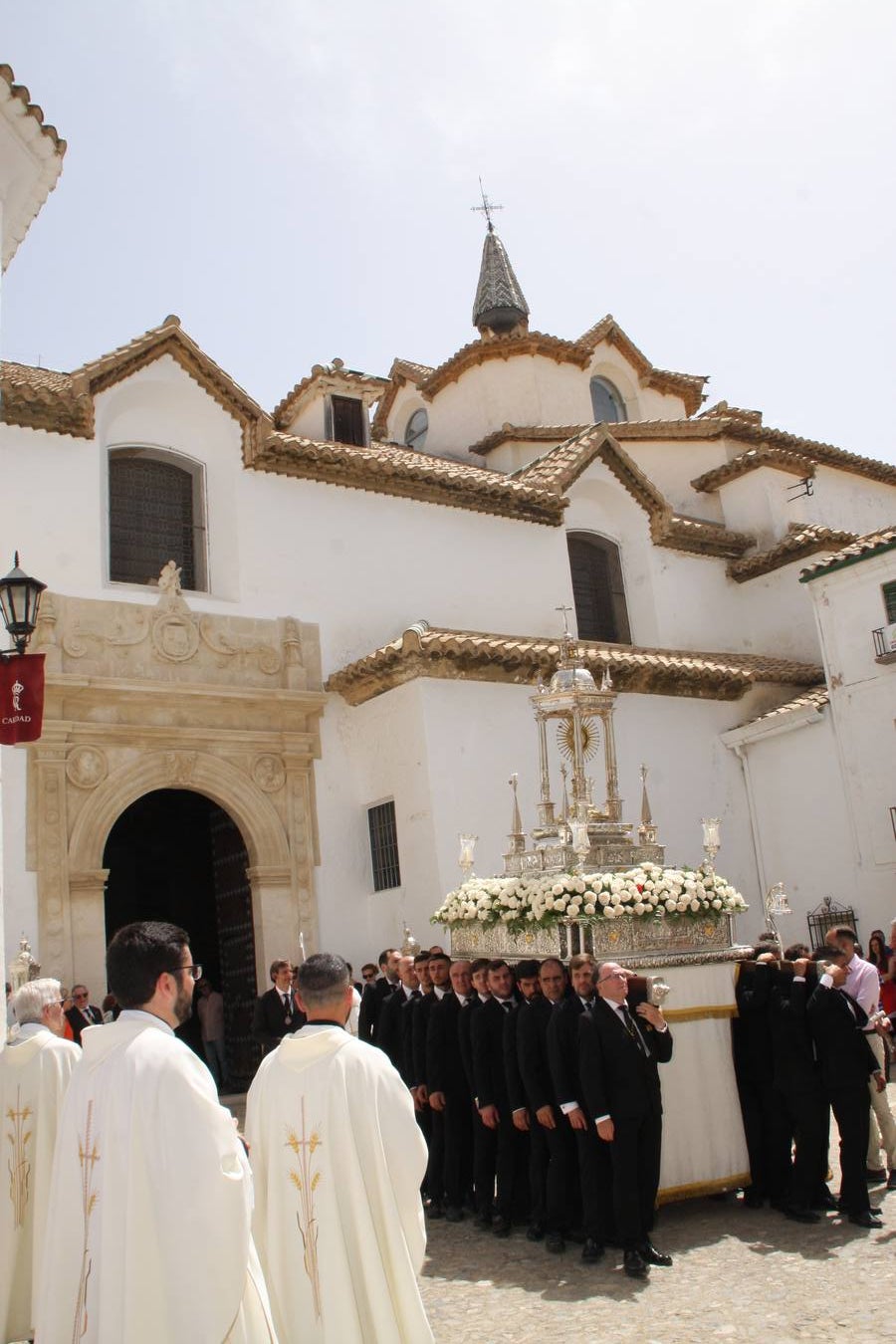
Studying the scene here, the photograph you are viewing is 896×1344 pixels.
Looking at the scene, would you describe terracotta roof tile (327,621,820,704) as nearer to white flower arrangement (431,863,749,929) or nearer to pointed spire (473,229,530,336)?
white flower arrangement (431,863,749,929)

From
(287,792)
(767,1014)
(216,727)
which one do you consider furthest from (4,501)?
(767,1014)

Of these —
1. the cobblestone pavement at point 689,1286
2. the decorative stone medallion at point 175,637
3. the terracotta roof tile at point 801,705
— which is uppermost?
the decorative stone medallion at point 175,637

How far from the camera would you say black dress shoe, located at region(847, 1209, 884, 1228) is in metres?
6.60

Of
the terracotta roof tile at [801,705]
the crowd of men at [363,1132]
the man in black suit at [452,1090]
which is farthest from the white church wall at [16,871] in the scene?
the terracotta roof tile at [801,705]

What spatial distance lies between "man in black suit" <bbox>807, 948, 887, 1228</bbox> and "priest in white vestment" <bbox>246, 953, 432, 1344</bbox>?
3599 millimetres

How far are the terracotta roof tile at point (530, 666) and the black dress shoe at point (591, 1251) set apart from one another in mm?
7959

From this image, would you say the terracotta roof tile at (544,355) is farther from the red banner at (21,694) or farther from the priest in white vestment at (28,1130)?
the priest in white vestment at (28,1130)

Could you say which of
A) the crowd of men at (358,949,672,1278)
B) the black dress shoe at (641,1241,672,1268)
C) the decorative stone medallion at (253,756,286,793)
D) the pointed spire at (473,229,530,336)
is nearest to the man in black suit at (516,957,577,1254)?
the crowd of men at (358,949,672,1278)

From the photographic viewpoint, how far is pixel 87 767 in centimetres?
1252

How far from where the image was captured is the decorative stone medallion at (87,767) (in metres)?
12.4

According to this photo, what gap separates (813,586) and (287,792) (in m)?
8.05

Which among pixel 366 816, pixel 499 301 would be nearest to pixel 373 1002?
pixel 366 816

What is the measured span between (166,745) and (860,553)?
31.1 feet

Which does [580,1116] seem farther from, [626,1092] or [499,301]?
[499,301]
